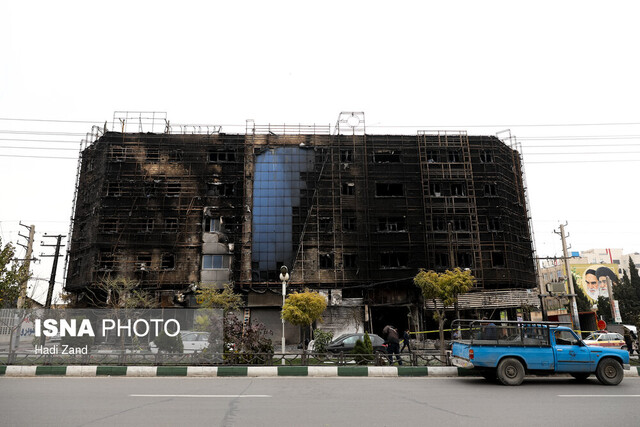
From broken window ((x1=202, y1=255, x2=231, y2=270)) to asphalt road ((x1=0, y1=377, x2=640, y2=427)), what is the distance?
2162cm

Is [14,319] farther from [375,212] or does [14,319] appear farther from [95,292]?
[375,212]

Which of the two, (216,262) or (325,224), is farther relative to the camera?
(325,224)

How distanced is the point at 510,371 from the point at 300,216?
24.7m

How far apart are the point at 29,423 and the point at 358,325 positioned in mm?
28254

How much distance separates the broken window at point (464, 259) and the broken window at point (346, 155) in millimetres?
12387

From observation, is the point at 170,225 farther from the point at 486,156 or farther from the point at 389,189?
the point at 486,156

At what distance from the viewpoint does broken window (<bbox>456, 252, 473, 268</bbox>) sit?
116ft

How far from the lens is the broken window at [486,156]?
124ft

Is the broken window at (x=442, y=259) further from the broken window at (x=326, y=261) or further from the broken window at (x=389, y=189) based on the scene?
the broken window at (x=326, y=261)

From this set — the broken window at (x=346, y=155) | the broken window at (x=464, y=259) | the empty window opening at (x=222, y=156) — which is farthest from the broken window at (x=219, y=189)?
the broken window at (x=464, y=259)

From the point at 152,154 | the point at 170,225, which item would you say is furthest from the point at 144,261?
the point at 152,154

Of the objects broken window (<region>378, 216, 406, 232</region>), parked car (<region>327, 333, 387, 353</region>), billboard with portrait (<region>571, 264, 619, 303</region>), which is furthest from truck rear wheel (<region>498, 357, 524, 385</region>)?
billboard with portrait (<region>571, 264, 619, 303</region>)

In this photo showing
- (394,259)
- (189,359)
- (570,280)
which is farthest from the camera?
(394,259)

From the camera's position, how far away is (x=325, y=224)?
117 feet
